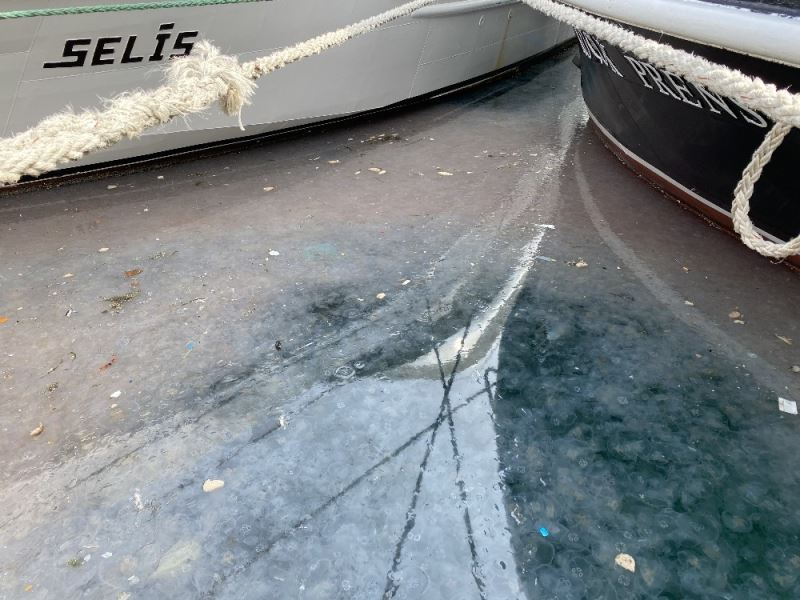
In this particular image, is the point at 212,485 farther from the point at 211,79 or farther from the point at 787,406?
the point at 787,406

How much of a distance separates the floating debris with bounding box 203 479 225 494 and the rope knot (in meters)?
1.36

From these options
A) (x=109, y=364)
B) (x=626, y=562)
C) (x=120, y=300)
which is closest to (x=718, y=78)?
(x=626, y=562)

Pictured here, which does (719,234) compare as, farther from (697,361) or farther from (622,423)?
(622,423)

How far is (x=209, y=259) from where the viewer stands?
2797 millimetres

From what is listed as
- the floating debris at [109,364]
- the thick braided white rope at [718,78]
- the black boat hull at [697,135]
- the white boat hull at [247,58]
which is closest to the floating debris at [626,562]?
the thick braided white rope at [718,78]

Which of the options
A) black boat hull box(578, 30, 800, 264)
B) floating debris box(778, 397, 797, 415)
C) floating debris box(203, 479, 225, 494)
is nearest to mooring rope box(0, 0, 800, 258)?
black boat hull box(578, 30, 800, 264)

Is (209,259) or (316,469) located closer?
(316,469)

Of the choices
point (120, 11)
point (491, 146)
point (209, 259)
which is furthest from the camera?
point (491, 146)

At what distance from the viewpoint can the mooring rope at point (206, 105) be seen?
165 cm

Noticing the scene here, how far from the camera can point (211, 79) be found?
7.07ft

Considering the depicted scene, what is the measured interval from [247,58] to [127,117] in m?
1.89

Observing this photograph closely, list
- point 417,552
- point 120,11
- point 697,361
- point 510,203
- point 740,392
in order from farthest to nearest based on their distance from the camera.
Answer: point 510,203, point 120,11, point 697,361, point 740,392, point 417,552

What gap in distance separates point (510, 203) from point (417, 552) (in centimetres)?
235

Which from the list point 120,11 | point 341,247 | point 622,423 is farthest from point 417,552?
point 120,11
